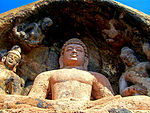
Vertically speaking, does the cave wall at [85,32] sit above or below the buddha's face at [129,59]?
above

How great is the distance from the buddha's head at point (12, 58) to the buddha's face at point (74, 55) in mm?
1165

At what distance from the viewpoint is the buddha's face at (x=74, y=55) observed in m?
6.29

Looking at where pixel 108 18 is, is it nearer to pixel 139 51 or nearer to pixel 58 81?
pixel 139 51

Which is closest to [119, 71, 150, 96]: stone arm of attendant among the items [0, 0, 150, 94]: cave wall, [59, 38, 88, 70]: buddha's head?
[0, 0, 150, 94]: cave wall

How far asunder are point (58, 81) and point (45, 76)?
1.41 feet

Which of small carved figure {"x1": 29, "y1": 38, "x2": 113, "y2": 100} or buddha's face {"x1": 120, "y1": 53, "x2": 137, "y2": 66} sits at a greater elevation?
buddha's face {"x1": 120, "y1": 53, "x2": 137, "y2": 66}

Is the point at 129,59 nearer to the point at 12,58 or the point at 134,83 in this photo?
the point at 134,83

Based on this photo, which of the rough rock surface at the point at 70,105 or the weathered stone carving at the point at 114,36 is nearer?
the rough rock surface at the point at 70,105

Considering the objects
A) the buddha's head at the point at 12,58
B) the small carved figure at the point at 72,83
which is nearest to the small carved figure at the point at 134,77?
the small carved figure at the point at 72,83

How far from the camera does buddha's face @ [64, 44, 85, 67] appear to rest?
6288mm

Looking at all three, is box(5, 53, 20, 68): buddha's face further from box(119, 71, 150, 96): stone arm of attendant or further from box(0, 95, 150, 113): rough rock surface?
box(119, 71, 150, 96): stone arm of attendant

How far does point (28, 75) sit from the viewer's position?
6703mm

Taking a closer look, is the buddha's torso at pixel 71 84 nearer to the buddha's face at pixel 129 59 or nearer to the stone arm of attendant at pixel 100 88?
the stone arm of attendant at pixel 100 88

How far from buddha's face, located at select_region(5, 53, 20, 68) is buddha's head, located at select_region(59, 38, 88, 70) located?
1096 millimetres
